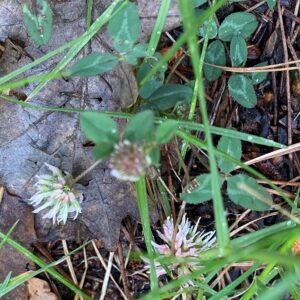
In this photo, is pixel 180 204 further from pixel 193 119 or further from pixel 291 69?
pixel 291 69

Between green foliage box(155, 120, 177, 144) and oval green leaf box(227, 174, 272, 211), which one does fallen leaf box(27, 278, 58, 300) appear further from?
green foliage box(155, 120, 177, 144)

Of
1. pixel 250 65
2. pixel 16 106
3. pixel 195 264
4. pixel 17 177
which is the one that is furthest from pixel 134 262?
pixel 250 65

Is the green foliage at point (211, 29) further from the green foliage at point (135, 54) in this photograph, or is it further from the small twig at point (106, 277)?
the small twig at point (106, 277)

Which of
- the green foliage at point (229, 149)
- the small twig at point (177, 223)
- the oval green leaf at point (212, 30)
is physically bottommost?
the small twig at point (177, 223)

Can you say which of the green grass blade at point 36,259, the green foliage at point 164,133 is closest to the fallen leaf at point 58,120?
the green grass blade at point 36,259

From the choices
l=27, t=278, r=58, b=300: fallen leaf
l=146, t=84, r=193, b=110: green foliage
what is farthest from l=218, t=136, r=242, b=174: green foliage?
l=27, t=278, r=58, b=300: fallen leaf

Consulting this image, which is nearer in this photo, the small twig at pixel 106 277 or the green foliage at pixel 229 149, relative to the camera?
the green foliage at pixel 229 149

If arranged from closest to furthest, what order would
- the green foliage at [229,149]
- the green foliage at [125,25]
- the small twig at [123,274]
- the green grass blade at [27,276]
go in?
the green foliage at [125,25] → the green foliage at [229,149] → the green grass blade at [27,276] → the small twig at [123,274]
